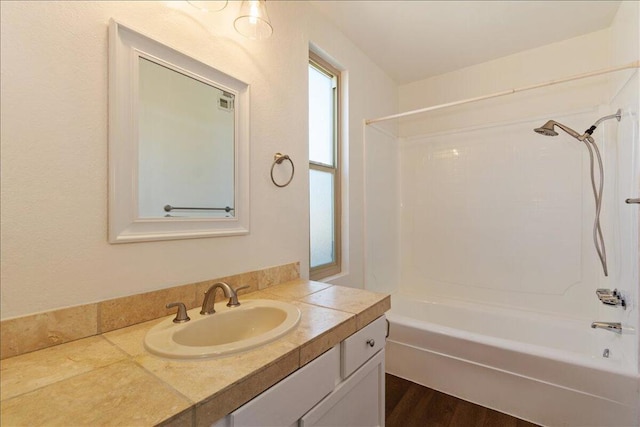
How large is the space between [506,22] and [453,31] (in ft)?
1.13

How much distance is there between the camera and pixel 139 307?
0.99m

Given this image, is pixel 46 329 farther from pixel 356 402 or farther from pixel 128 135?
pixel 356 402

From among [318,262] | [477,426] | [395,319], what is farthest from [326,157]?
[477,426]

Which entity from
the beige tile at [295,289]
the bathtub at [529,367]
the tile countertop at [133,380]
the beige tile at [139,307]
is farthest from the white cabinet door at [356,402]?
the bathtub at [529,367]

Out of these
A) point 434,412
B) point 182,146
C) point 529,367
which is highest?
point 182,146

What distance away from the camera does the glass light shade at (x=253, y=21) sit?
1224 millimetres

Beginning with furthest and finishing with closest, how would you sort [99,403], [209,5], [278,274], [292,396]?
[278,274] < [209,5] < [292,396] < [99,403]

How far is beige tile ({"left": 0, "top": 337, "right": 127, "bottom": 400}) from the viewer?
2.07ft

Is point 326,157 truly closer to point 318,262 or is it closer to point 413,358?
point 318,262

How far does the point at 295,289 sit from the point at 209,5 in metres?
1.32

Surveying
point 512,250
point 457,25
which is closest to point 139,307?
point 457,25

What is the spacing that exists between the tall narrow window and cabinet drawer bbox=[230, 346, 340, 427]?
1.01 meters

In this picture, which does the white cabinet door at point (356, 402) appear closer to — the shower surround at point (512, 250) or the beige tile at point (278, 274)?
Result: the beige tile at point (278, 274)

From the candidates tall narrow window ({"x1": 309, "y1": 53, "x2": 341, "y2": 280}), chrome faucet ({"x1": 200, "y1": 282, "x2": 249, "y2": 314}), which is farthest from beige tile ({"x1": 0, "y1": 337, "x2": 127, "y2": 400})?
tall narrow window ({"x1": 309, "y1": 53, "x2": 341, "y2": 280})
